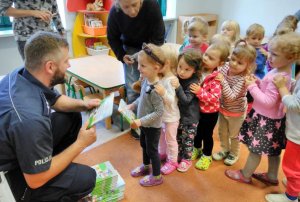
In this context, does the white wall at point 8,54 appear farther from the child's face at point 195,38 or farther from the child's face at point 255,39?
the child's face at point 255,39

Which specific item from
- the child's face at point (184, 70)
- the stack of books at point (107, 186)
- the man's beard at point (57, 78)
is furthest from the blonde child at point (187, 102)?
the man's beard at point (57, 78)

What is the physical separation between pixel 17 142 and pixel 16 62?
263 cm

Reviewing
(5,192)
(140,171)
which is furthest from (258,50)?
(5,192)

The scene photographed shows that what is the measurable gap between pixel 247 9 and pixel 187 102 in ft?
11.0

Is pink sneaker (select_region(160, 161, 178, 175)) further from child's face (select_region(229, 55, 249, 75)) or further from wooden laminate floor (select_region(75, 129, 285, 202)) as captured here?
child's face (select_region(229, 55, 249, 75))

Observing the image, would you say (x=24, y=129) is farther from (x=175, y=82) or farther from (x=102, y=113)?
(x=175, y=82)

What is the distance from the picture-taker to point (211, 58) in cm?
169

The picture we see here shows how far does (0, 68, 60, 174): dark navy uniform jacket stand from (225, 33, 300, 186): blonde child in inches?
45.8

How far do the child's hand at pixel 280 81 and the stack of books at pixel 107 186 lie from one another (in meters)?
1.06

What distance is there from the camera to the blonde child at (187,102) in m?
1.62

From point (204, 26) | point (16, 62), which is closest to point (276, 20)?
point (204, 26)

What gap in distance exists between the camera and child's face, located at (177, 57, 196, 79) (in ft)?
5.34

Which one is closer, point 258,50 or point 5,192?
point 5,192

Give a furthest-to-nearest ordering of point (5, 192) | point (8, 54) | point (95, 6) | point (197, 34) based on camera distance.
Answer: point (95, 6) < point (8, 54) < point (197, 34) < point (5, 192)
